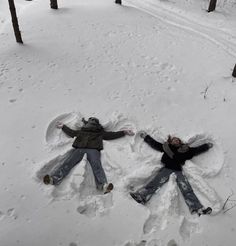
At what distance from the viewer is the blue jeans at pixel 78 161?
19.6 feet

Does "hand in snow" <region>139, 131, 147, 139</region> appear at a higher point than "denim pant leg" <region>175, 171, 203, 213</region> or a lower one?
higher

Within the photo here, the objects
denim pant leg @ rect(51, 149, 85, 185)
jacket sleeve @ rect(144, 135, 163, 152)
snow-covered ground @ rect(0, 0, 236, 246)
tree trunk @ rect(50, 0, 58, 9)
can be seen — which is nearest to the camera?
snow-covered ground @ rect(0, 0, 236, 246)

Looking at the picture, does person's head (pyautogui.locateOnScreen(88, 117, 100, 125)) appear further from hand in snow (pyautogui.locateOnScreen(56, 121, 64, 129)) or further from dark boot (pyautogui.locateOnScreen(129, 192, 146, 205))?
dark boot (pyautogui.locateOnScreen(129, 192, 146, 205))

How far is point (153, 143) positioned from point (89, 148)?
1.28 m

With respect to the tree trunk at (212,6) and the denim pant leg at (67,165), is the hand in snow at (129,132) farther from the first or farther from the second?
the tree trunk at (212,6)

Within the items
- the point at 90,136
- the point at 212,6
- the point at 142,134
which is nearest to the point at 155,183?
the point at 142,134

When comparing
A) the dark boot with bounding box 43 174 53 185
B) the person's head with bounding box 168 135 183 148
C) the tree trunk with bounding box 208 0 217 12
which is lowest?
the dark boot with bounding box 43 174 53 185

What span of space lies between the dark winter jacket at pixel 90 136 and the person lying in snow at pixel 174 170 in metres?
0.66

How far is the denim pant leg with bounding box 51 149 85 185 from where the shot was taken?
5.96m

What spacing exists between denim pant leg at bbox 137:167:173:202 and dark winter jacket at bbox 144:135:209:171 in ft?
0.46

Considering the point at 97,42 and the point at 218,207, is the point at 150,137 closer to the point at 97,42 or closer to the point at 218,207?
the point at 218,207

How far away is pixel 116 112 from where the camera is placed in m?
7.39

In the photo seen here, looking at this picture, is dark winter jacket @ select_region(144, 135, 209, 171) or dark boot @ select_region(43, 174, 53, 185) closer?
dark boot @ select_region(43, 174, 53, 185)

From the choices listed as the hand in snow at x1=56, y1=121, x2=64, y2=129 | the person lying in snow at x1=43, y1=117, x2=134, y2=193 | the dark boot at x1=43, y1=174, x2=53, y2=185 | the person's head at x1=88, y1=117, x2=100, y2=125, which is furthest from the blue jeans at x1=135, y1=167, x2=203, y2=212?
the hand in snow at x1=56, y1=121, x2=64, y2=129
